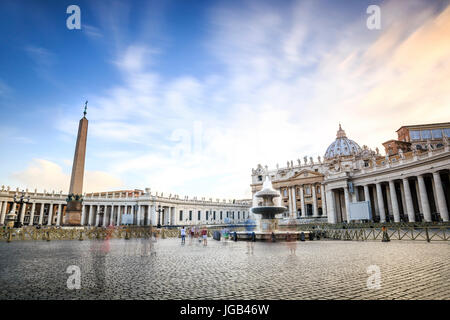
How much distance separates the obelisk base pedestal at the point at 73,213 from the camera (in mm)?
25003

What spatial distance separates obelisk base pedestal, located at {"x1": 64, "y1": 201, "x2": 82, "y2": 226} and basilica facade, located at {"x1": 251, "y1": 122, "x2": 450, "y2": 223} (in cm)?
3169

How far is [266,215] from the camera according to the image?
24141 mm

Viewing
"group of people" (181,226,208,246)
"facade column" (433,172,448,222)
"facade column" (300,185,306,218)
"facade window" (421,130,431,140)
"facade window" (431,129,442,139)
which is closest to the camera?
"group of people" (181,226,208,246)

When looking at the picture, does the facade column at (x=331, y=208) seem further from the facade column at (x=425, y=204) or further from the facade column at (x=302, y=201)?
the facade column at (x=302, y=201)

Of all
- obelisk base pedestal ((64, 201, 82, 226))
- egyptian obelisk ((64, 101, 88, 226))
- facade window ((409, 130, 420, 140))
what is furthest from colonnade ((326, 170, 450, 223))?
obelisk base pedestal ((64, 201, 82, 226))

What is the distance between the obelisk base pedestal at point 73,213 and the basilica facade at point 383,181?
3169 centimetres

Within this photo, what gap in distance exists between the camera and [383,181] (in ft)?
134

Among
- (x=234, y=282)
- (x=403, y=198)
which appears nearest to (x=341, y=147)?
(x=403, y=198)

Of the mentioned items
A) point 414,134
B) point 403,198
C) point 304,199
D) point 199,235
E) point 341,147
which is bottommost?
point 199,235

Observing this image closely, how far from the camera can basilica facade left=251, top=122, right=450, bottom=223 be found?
110 ft

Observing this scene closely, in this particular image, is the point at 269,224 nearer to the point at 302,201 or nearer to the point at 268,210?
the point at 268,210

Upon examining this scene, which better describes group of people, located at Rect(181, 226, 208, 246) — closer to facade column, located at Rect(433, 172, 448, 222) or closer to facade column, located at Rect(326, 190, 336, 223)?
facade column, located at Rect(433, 172, 448, 222)

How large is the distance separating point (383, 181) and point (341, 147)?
68.5 metres
